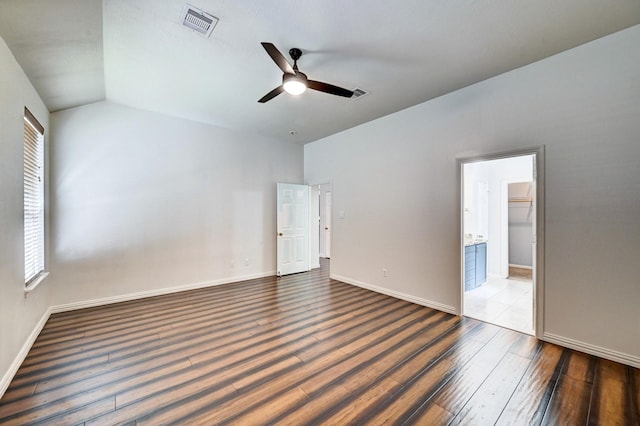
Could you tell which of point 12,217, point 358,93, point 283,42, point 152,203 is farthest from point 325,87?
point 152,203

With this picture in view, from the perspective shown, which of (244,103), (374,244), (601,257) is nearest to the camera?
(601,257)

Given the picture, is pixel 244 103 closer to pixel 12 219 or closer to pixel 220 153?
pixel 220 153

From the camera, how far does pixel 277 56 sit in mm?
2109

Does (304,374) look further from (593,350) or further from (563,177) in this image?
(563,177)

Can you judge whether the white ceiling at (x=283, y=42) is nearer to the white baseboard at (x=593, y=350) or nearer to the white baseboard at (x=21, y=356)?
the white baseboard at (x=21, y=356)

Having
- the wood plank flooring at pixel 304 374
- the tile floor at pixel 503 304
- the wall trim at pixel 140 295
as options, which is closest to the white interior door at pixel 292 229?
the wall trim at pixel 140 295

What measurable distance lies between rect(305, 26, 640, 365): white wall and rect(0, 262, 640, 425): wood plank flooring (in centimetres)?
53

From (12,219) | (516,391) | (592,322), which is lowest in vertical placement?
(516,391)

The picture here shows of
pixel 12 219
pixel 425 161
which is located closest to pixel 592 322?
pixel 425 161

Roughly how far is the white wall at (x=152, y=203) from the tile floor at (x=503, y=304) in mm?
3862

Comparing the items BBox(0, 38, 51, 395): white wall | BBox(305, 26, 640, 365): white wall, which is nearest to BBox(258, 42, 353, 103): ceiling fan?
BBox(305, 26, 640, 365): white wall

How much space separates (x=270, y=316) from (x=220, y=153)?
321 centimetres

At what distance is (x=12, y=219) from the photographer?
2295 mm

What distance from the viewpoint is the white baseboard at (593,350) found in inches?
91.4
